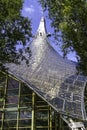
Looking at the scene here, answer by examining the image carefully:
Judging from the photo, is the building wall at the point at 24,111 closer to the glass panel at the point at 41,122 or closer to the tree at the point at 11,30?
the glass panel at the point at 41,122

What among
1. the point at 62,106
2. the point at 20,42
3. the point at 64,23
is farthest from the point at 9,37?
the point at 62,106

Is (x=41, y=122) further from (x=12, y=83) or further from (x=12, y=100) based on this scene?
(x=12, y=83)

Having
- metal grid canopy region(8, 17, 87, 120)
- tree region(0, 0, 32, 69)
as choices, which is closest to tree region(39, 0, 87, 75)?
tree region(0, 0, 32, 69)

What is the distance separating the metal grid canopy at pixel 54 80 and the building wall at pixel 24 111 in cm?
82

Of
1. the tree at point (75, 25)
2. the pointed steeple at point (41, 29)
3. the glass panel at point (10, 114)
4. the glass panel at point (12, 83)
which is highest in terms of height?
the pointed steeple at point (41, 29)

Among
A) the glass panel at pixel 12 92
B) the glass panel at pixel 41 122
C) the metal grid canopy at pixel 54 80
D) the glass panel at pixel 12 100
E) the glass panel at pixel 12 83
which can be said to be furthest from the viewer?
the glass panel at pixel 12 83

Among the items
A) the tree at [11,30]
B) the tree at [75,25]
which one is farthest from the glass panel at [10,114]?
the tree at [75,25]

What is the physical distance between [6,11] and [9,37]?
963mm

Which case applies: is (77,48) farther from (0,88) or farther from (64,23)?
(0,88)

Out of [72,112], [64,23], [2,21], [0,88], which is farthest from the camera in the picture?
[0,88]

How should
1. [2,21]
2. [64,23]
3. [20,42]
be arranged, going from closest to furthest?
[64,23] → [2,21] → [20,42]

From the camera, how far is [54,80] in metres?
23.8

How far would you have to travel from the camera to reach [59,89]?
74.3 ft

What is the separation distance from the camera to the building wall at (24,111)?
21.5 meters
